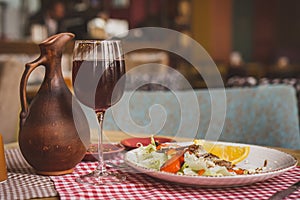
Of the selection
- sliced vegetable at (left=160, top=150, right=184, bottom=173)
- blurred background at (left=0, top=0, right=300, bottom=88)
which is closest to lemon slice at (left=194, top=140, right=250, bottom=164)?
sliced vegetable at (left=160, top=150, right=184, bottom=173)

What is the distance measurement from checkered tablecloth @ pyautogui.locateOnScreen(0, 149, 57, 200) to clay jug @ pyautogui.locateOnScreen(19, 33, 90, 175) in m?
0.03

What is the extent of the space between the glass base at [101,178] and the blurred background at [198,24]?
5560mm

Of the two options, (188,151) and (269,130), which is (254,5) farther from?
(188,151)

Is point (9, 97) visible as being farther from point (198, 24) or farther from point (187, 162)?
point (198, 24)

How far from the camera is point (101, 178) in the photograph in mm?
931

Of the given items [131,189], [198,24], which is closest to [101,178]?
[131,189]

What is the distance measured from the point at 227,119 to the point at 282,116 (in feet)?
0.70

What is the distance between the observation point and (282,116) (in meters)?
1.95

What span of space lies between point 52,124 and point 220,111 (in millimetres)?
1246

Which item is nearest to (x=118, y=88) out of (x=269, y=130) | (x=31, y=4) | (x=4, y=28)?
(x=269, y=130)

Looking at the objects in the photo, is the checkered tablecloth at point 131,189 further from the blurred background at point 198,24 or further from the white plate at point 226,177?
the blurred background at point 198,24

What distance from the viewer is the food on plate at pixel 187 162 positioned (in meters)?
0.86

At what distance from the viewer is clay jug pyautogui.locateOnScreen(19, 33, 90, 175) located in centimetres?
97

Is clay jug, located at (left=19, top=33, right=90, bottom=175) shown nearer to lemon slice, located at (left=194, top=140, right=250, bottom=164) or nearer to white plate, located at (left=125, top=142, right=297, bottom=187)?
white plate, located at (left=125, top=142, right=297, bottom=187)
